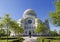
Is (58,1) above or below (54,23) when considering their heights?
above

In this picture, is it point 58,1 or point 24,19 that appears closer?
point 58,1

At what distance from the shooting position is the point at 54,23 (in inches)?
762

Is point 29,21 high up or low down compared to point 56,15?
up

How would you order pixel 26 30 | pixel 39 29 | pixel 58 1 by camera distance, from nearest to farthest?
pixel 58 1
pixel 39 29
pixel 26 30

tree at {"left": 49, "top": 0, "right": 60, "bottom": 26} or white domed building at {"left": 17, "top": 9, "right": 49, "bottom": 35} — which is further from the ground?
white domed building at {"left": 17, "top": 9, "right": 49, "bottom": 35}

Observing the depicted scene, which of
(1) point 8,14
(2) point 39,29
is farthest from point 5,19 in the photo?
(2) point 39,29

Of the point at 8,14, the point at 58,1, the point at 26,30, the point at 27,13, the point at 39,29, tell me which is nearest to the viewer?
the point at 58,1

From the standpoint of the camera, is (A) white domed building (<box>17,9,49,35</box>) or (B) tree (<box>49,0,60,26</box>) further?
(A) white domed building (<box>17,9,49,35</box>)

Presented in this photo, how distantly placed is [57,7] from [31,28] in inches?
2605

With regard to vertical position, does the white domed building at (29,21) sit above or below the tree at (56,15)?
above

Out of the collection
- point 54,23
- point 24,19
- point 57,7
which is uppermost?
point 24,19

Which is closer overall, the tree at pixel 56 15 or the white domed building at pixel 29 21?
the tree at pixel 56 15

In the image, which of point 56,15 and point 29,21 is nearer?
point 56,15

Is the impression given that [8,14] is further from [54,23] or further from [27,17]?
[27,17]
